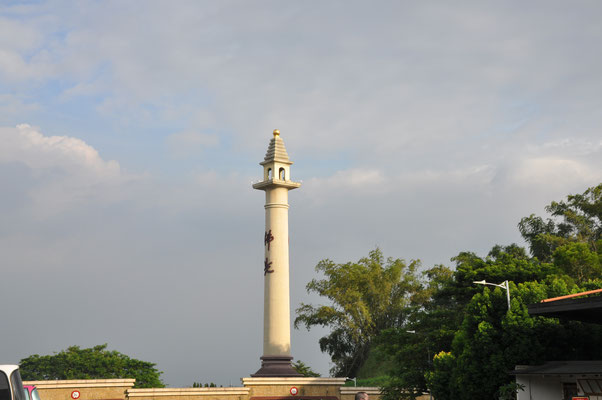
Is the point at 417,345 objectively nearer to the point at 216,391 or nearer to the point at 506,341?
the point at 506,341

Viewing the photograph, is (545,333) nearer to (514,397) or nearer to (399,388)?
(514,397)

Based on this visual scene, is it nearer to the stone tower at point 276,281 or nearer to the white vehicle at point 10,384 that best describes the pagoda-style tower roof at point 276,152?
the stone tower at point 276,281

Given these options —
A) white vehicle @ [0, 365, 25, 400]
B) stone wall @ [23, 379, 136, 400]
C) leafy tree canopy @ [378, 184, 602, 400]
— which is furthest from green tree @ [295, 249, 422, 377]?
white vehicle @ [0, 365, 25, 400]

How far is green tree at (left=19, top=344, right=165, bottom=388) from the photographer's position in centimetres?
7756

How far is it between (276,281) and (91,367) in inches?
1382

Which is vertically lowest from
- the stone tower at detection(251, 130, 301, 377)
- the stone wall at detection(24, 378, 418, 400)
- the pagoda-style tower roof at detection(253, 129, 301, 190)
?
the stone wall at detection(24, 378, 418, 400)

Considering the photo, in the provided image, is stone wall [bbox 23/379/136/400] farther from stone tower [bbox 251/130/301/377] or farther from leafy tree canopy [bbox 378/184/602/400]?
leafy tree canopy [bbox 378/184/602/400]

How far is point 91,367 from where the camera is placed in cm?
7794

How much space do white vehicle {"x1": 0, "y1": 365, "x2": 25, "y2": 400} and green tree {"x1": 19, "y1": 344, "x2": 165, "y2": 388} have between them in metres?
60.7

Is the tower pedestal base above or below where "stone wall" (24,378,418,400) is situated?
above

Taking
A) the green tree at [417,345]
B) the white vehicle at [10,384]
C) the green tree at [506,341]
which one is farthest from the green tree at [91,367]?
the white vehicle at [10,384]

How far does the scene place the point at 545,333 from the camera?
33781mm

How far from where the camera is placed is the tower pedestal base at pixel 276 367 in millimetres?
51656

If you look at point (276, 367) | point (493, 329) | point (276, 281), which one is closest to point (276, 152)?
point (276, 281)
